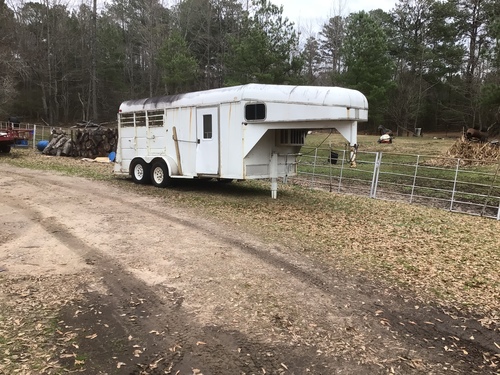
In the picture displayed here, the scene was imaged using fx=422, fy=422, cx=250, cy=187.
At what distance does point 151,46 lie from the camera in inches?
1564

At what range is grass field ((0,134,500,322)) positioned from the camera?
481 centimetres

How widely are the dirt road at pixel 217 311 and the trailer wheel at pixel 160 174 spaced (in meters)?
4.49

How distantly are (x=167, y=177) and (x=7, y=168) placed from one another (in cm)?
733

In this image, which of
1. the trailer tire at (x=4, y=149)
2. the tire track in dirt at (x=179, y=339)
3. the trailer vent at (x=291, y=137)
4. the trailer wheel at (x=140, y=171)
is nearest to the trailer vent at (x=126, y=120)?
the trailer wheel at (x=140, y=171)

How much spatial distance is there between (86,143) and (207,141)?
1233 centimetres

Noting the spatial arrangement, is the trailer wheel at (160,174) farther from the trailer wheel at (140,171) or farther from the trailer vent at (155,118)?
the trailer vent at (155,118)

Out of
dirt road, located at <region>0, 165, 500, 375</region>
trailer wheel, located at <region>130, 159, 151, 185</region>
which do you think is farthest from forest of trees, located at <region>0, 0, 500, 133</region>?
dirt road, located at <region>0, 165, 500, 375</region>

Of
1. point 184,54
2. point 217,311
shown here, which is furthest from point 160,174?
point 184,54

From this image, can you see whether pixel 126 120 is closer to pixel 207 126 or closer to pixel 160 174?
pixel 160 174

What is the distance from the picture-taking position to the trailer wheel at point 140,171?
38.1ft

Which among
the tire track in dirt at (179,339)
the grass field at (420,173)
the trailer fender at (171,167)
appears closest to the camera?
the tire track in dirt at (179,339)

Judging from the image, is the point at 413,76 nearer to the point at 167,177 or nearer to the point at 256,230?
the point at 167,177

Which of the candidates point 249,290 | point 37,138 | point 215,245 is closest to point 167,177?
point 215,245

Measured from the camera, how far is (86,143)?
20.1 meters
